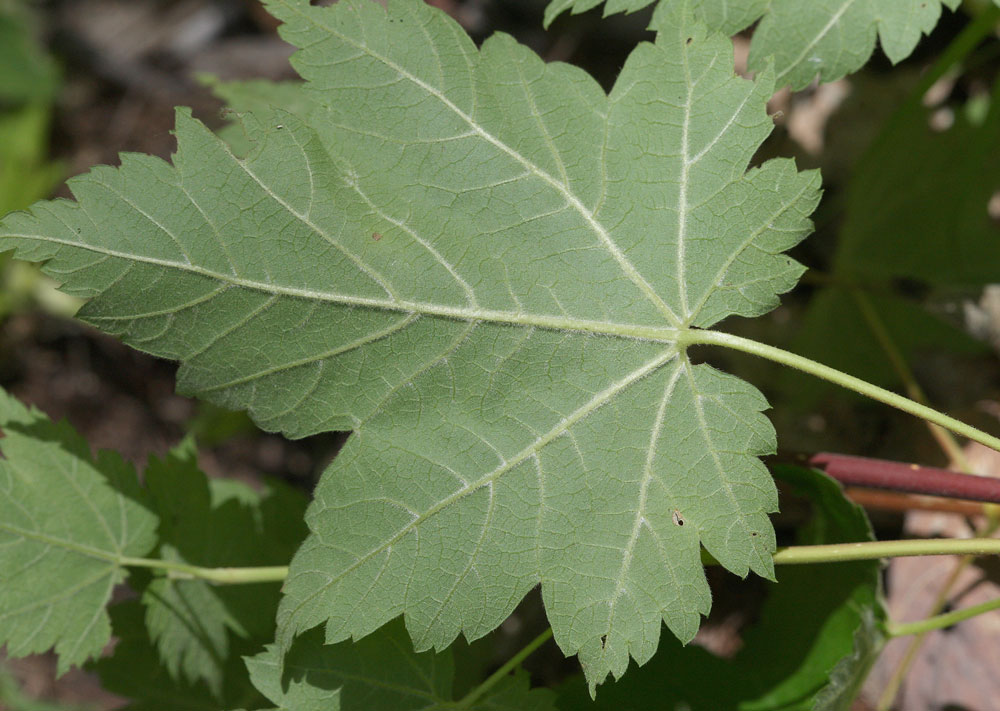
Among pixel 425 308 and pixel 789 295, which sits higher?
pixel 425 308

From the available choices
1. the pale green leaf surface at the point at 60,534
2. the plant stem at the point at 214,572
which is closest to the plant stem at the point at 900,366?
the plant stem at the point at 214,572

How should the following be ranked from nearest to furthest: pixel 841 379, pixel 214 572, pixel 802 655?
pixel 841 379 → pixel 214 572 → pixel 802 655

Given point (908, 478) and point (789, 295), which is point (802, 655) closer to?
point (908, 478)

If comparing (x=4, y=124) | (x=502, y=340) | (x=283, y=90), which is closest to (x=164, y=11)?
(x=4, y=124)

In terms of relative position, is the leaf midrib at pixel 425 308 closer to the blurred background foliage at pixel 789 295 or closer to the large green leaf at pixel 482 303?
the large green leaf at pixel 482 303

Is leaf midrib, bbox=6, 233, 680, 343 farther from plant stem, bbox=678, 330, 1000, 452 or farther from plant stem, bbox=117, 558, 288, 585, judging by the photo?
plant stem, bbox=117, 558, 288, 585

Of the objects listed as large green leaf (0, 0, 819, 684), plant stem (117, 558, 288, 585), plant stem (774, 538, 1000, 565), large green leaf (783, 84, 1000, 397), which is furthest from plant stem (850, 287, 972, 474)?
plant stem (117, 558, 288, 585)

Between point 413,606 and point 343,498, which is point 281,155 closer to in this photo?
point 343,498

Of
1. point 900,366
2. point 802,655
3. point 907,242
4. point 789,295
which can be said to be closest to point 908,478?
point 802,655
